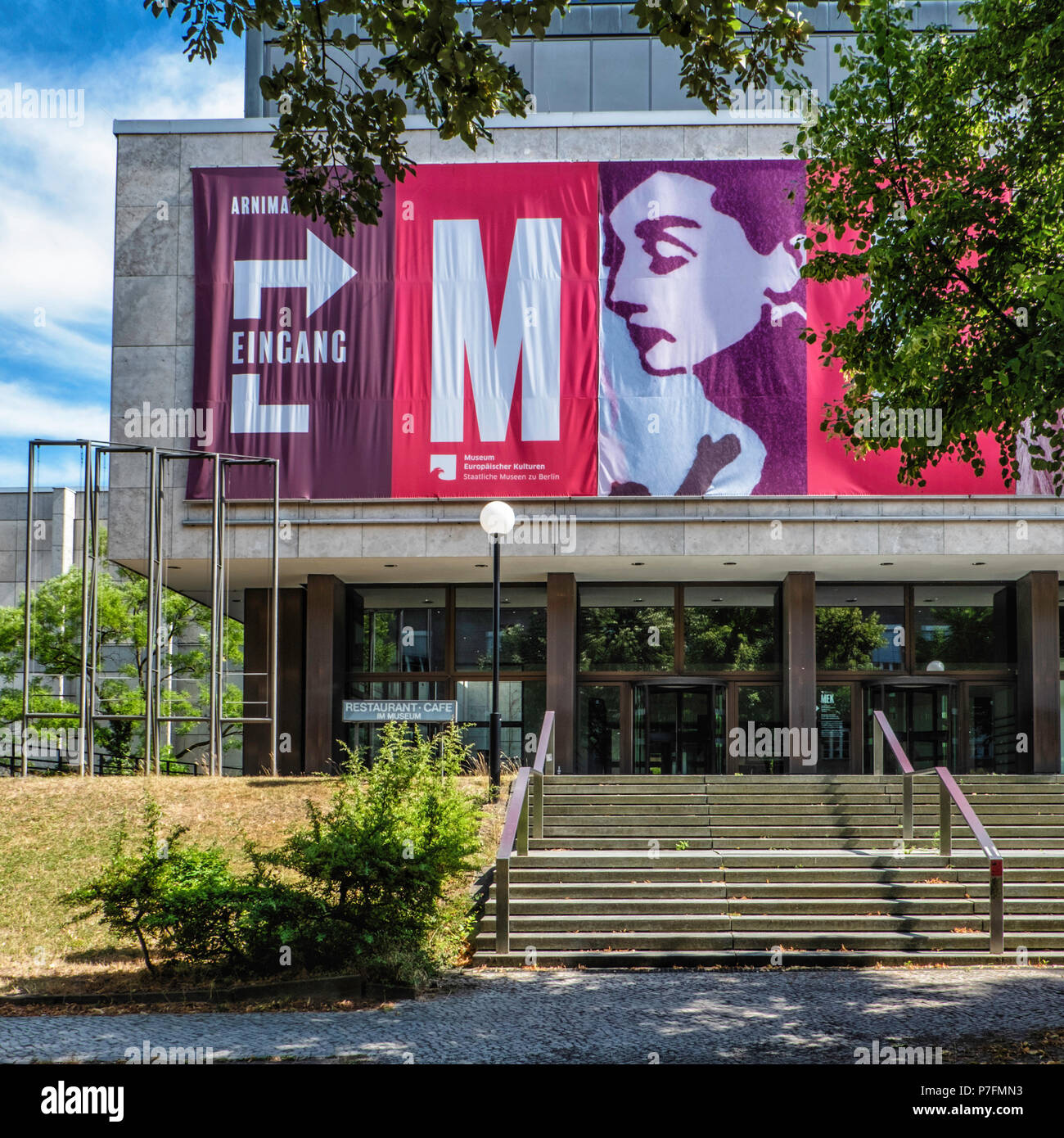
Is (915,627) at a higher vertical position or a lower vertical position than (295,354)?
lower

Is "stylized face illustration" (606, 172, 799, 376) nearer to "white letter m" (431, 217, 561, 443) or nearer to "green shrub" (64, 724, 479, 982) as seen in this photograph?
"white letter m" (431, 217, 561, 443)

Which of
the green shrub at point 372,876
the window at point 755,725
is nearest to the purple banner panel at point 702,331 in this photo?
the window at point 755,725

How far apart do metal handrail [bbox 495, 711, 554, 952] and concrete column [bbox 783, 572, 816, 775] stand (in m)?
7.94

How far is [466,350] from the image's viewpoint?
21.2 meters

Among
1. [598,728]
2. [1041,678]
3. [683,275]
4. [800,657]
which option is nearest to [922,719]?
[1041,678]

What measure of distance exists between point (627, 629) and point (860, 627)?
466 cm

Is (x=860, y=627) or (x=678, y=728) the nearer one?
(x=860, y=627)

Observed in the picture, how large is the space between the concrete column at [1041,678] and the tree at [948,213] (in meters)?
13.0

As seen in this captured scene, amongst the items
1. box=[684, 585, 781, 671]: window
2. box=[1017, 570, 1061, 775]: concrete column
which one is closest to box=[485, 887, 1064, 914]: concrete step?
box=[1017, 570, 1061, 775]: concrete column

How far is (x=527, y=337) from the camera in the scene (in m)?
21.2

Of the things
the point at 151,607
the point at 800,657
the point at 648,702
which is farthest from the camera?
the point at 648,702

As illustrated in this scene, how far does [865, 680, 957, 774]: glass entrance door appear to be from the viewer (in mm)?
23297

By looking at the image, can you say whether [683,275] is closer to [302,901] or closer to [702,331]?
[702,331]

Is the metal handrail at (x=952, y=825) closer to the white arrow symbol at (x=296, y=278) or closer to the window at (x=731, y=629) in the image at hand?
the window at (x=731, y=629)
